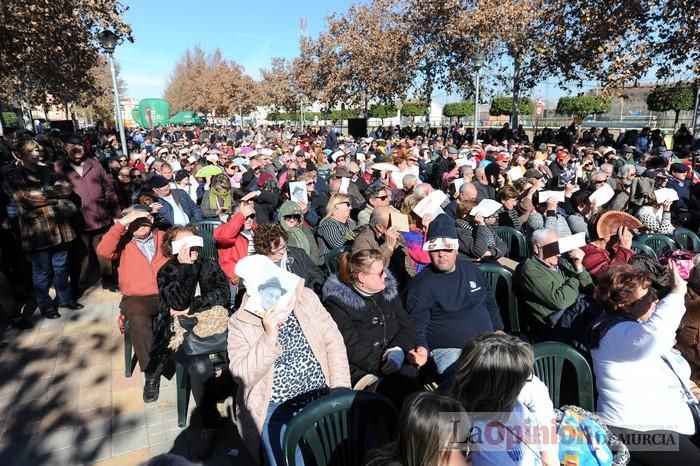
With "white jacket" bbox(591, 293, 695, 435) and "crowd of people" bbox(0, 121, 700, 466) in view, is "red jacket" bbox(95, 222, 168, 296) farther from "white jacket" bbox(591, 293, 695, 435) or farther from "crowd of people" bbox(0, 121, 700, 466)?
"white jacket" bbox(591, 293, 695, 435)

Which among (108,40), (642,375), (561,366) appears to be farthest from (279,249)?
(108,40)

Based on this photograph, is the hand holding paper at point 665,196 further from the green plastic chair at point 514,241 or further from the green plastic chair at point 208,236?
the green plastic chair at point 208,236

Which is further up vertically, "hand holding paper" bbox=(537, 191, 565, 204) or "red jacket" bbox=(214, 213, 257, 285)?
"hand holding paper" bbox=(537, 191, 565, 204)

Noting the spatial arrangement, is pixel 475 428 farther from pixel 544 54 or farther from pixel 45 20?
pixel 544 54

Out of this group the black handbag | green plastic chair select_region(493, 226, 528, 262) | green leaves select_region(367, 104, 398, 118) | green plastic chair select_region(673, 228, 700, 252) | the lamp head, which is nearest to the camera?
the black handbag

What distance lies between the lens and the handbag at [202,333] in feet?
9.71

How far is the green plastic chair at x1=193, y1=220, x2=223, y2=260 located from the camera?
17.4ft

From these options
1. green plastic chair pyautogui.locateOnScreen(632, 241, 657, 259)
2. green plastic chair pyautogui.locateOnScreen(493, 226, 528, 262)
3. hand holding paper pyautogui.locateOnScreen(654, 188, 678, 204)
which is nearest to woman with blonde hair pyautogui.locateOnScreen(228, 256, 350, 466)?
green plastic chair pyautogui.locateOnScreen(493, 226, 528, 262)

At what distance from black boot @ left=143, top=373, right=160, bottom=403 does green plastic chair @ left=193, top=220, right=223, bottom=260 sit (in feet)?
5.84

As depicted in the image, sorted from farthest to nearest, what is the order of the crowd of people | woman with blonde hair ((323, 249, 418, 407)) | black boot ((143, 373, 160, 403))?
black boot ((143, 373, 160, 403))
woman with blonde hair ((323, 249, 418, 407))
the crowd of people

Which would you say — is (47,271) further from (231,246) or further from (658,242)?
(658,242)

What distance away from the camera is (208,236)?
18.1 feet

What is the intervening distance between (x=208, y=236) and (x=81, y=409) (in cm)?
250

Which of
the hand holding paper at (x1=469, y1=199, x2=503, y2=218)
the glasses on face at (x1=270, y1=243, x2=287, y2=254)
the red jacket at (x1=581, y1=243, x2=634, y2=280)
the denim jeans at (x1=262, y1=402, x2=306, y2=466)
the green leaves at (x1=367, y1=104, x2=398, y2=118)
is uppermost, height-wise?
the green leaves at (x1=367, y1=104, x2=398, y2=118)
